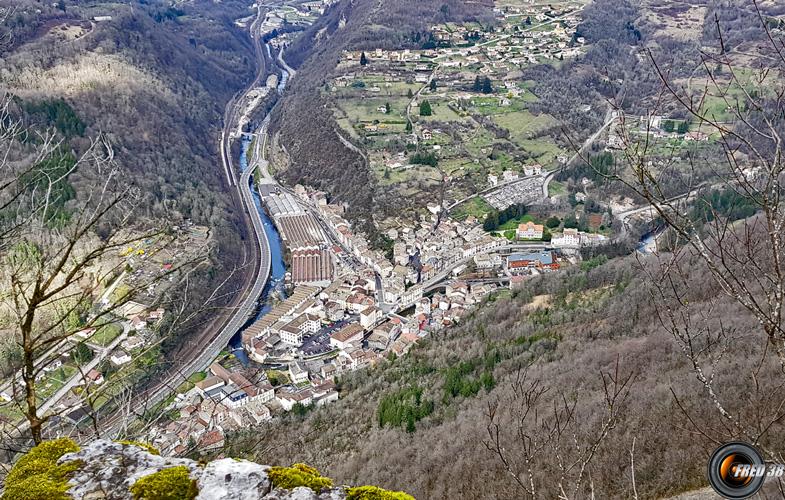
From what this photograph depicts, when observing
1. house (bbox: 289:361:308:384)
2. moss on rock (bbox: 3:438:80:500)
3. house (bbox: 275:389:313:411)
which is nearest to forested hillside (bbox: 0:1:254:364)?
house (bbox: 289:361:308:384)

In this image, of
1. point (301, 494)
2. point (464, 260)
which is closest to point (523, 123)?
point (464, 260)

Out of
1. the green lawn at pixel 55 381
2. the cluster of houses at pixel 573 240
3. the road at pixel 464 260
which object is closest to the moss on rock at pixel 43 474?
the green lawn at pixel 55 381

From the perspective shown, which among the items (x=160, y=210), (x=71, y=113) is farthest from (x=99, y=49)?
(x=160, y=210)

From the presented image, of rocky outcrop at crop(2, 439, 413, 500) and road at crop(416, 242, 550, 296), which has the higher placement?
rocky outcrop at crop(2, 439, 413, 500)

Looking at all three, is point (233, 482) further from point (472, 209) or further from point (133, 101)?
point (133, 101)
